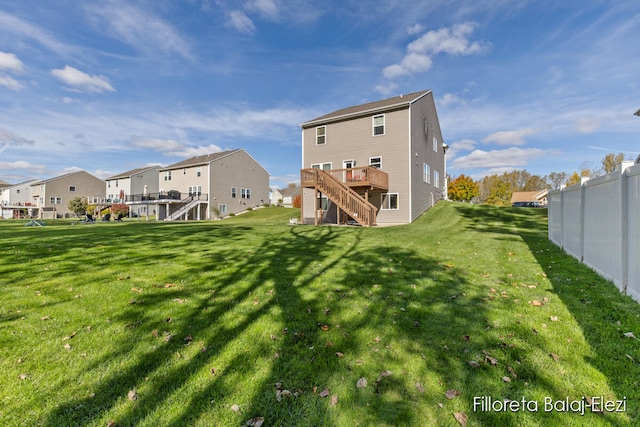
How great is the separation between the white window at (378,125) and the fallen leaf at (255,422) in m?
19.8

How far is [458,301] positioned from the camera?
13.4 ft

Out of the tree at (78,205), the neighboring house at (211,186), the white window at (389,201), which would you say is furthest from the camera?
the tree at (78,205)

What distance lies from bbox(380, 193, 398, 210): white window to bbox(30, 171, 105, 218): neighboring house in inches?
1850

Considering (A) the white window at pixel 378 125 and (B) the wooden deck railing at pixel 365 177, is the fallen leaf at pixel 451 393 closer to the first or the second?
(B) the wooden deck railing at pixel 365 177

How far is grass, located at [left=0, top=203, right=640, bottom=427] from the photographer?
6.96 feet

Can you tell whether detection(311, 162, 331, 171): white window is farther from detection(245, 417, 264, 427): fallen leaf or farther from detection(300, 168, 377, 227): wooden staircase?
detection(245, 417, 264, 427): fallen leaf

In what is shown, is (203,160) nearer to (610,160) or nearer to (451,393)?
(451,393)

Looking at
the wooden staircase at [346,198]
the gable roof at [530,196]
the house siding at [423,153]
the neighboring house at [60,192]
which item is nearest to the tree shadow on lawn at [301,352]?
the wooden staircase at [346,198]

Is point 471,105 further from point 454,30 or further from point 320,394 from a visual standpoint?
point 320,394

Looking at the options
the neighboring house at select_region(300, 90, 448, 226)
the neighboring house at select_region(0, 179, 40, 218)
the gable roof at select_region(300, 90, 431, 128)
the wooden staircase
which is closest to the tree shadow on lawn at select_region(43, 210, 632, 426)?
the wooden staircase

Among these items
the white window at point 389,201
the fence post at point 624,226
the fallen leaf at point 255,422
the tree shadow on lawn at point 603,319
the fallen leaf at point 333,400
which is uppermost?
the white window at point 389,201

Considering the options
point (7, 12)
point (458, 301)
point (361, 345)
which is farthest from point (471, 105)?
point (7, 12)

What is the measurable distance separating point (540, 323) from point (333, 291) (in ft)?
8.98

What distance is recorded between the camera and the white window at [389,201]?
19.5 meters
